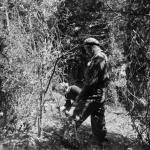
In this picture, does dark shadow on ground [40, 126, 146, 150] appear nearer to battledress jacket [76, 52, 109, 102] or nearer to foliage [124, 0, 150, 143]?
foliage [124, 0, 150, 143]

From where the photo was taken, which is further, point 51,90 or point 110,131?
point 110,131

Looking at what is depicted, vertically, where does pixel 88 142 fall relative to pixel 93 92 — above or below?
below

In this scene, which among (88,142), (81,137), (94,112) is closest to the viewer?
(94,112)

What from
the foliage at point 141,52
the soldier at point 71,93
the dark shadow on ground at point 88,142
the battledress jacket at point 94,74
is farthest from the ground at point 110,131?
the battledress jacket at point 94,74

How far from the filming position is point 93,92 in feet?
19.3

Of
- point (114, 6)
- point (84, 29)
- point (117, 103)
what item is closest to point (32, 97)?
point (114, 6)

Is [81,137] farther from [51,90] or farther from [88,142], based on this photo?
[51,90]

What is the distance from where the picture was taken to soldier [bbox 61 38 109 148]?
5.75 metres

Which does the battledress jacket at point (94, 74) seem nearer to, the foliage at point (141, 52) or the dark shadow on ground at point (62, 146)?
the foliage at point (141, 52)

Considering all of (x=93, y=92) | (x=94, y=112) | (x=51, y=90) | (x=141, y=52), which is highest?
(x=141, y=52)

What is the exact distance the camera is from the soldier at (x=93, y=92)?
575cm

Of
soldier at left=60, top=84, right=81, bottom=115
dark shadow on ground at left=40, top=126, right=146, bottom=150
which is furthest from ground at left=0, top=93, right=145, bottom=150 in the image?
soldier at left=60, top=84, right=81, bottom=115

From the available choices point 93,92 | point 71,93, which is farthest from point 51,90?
point 93,92

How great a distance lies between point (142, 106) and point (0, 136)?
8.39 ft
